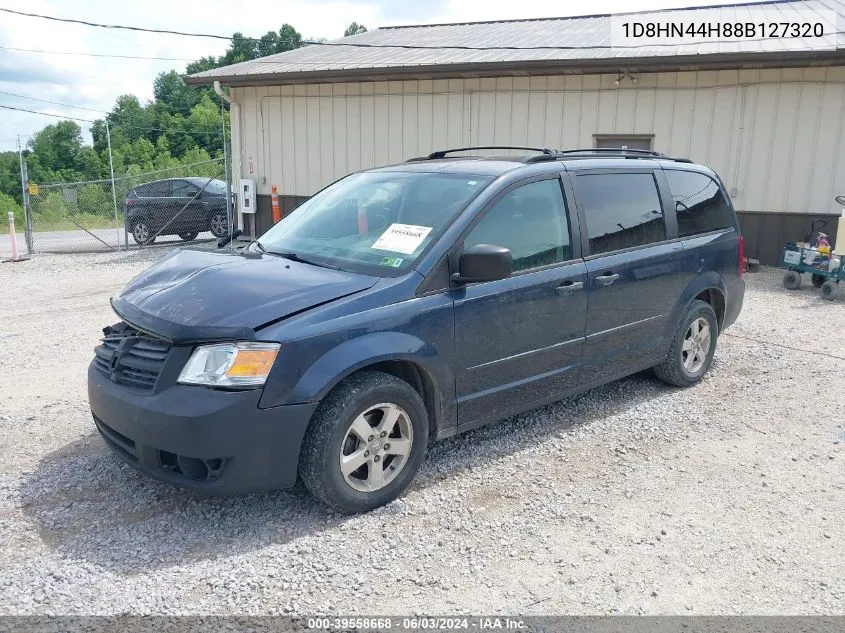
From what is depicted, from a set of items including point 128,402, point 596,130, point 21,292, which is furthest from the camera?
point 596,130

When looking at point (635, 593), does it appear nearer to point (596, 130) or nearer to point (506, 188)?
point (506, 188)

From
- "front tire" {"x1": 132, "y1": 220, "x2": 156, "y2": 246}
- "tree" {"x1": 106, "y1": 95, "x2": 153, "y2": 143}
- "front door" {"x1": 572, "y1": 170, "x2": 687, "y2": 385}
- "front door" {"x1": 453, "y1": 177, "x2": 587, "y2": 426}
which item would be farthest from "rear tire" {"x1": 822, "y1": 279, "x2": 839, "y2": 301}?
"tree" {"x1": 106, "y1": 95, "x2": 153, "y2": 143}

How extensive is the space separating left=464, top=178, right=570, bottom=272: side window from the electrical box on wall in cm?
1170

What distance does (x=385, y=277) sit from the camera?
3717 mm

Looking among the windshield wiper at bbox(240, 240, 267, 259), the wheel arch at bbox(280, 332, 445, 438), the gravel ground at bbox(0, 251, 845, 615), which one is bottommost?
the gravel ground at bbox(0, 251, 845, 615)

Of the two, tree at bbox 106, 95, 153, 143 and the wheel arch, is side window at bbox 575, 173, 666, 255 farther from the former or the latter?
tree at bbox 106, 95, 153, 143

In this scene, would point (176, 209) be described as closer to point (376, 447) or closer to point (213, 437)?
point (376, 447)

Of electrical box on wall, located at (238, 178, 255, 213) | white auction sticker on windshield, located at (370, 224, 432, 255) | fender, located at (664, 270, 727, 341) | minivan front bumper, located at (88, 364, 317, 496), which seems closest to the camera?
minivan front bumper, located at (88, 364, 317, 496)

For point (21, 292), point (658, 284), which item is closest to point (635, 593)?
point (658, 284)

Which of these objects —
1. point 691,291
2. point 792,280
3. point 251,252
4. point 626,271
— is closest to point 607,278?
point 626,271

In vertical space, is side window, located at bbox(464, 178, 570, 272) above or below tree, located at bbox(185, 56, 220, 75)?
below

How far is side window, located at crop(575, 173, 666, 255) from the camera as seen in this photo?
15.3ft

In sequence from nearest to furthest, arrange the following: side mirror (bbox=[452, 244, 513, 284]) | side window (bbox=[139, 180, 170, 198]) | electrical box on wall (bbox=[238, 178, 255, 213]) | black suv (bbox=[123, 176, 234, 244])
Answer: side mirror (bbox=[452, 244, 513, 284]) < electrical box on wall (bbox=[238, 178, 255, 213]) < black suv (bbox=[123, 176, 234, 244]) < side window (bbox=[139, 180, 170, 198])

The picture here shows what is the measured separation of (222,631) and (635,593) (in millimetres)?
1691
